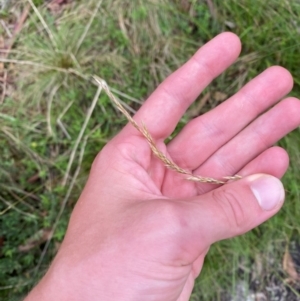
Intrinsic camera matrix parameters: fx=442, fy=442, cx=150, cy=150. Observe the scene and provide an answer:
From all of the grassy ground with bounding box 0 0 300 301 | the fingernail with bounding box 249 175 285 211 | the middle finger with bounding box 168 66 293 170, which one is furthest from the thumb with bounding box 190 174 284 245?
the grassy ground with bounding box 0 0 300 301

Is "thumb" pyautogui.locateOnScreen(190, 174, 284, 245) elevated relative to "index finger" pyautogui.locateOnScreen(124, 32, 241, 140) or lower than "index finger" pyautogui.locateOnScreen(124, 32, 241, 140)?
lower

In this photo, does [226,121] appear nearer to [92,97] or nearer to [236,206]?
[236,206]

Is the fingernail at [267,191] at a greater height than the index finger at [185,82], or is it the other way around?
the index finger at [185,82]

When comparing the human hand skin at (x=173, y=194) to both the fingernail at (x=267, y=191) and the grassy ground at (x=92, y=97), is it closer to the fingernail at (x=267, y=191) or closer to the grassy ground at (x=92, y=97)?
the fingernail at (x=267, y=191)

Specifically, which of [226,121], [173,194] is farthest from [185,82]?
[173,194]

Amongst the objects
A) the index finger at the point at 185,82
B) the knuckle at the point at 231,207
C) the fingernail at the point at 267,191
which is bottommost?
the fingernail at the point at 267,191

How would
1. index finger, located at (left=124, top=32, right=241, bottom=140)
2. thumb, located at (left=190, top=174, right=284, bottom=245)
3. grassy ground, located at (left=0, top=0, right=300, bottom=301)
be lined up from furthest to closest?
1. grassy ground, located at (left=0, top=0, right=300, bottom=301)
2. index finger, located at (left=124, top=32, right=241, bottom=140)
3. thumb, located at (left=190, top=174, right=284, bottom=245)

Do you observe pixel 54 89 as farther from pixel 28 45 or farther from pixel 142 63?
pixel 142 63

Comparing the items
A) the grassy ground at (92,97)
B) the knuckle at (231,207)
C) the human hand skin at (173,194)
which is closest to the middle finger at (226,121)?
the human hand skin at (173,194)

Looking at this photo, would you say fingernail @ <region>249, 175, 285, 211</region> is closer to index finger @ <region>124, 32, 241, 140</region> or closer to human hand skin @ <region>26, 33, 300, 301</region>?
human hand skin @ <region>26, 33, 300, 301</region>
